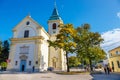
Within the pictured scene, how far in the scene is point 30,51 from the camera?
36000 mm

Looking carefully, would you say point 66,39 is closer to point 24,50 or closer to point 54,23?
point 24,50

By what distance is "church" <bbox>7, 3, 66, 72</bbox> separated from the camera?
114ft

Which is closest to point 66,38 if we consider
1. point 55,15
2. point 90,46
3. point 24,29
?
point 90,46

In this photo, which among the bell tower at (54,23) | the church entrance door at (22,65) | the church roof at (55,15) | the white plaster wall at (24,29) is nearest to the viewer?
the church entrance door at (22,65)

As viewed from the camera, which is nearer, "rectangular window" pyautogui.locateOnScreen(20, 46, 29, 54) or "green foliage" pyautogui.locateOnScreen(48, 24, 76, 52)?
"green foliage" pyautogui.locateOnScreen(48, 24, 76, 52)

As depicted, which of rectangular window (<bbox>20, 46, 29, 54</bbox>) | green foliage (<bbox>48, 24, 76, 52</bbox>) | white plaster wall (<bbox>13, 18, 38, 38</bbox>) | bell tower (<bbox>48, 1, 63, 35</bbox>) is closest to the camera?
green foliage (<bbox>48, 24, 76, 52</bbox>)

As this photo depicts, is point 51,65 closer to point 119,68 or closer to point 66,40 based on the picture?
point 66,40

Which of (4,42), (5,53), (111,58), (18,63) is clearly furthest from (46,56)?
(4,42)

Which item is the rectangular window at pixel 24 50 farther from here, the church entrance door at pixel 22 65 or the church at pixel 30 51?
the church entrance door at pixel 22 65

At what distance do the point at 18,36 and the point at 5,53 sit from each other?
17.6 metres

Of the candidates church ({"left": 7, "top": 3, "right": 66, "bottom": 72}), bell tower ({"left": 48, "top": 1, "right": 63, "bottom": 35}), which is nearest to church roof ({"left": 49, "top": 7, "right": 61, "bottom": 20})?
bell tower ({"left": 48, "top": 1, "right": 63, "bottom": 35})

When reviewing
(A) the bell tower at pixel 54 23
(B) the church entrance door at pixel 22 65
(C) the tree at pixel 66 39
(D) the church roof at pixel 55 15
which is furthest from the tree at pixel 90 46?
(D) the church roof at pixel 55 15

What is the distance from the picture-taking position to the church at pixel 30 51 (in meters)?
34.8

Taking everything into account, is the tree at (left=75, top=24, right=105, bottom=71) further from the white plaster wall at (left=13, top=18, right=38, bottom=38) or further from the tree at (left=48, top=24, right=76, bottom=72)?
the white plaster wall at (left=13, top=18, right=38, bottom=38)
